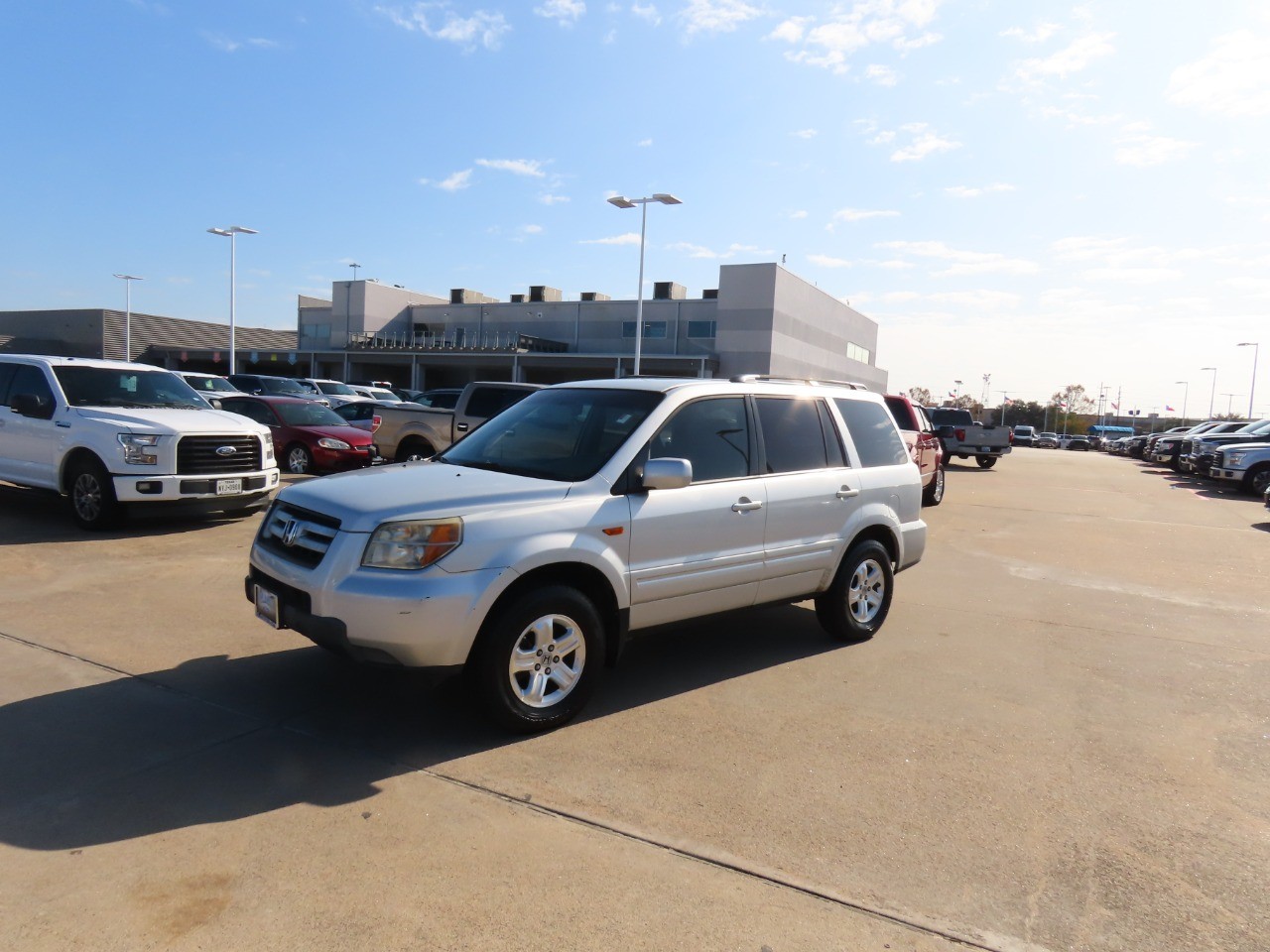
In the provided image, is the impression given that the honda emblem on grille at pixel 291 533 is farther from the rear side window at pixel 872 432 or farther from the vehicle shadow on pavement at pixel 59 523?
the vehicle shadow on pavement at pixel 59 523

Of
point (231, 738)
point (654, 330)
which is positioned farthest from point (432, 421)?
point (654, 330)

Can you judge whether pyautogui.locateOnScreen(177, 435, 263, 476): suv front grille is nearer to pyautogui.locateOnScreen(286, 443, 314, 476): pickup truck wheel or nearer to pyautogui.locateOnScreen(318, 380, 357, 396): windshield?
pyautogui.locateOnScreen(286, 443, 314, 476): pickup truck wheel

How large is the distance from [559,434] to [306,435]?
10.8 metres

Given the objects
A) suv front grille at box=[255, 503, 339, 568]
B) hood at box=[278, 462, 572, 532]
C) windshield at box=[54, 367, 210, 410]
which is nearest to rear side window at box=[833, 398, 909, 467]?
hood at box=[278, 462, 572, 532]

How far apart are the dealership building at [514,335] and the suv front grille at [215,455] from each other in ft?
Result: 128

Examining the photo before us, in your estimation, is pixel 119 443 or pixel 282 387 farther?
pixel 282 387

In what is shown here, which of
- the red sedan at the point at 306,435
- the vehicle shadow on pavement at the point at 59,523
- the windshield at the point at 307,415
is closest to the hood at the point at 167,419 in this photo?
the vehicle shadow on pavement at the point at 59,523

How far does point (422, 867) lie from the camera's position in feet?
10.3

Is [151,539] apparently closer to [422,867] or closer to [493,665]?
[493,665]

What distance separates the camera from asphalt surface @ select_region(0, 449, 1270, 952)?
2.89 metres

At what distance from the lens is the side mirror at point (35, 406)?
956cm

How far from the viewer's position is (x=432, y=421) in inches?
564

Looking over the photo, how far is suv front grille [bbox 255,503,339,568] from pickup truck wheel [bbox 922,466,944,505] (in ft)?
42.2

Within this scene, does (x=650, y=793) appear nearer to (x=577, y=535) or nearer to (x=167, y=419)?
(x=577, y=535)
